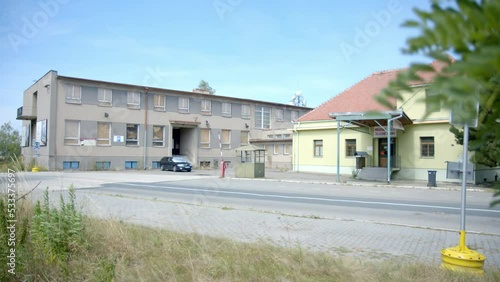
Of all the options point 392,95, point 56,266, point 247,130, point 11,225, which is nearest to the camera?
point 392,95

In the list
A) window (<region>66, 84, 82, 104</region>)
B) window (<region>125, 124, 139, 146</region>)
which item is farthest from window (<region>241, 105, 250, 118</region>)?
window (<region>66, 84, 82, 104</region>)

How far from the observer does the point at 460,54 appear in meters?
1.13

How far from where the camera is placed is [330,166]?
34.7m

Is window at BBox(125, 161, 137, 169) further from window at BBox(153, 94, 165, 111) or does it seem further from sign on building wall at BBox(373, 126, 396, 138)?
sign on building wall at BBox(373, 126, 396, 138)

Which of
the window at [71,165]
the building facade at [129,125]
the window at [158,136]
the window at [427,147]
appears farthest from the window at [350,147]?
the window at [71,165]

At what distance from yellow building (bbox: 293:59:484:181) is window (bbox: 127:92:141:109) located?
19.2m

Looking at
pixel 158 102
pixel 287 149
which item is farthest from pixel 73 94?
pixel 287 149

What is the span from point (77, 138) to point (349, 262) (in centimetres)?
4018

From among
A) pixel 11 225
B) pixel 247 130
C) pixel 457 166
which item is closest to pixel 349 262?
pixel 11 225

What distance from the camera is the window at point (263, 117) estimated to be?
185 feet

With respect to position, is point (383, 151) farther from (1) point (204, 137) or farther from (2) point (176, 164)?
(1) point (204, 137)

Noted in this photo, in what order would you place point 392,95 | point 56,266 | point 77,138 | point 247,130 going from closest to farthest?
point 392,95 < point 56,266 < point 77,138 < point 247,130

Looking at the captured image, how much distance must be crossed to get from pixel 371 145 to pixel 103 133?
2812 cm

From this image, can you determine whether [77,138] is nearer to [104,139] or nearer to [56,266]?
[104,139]
